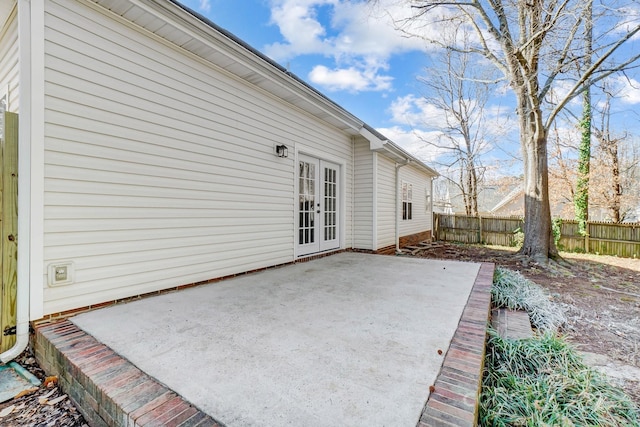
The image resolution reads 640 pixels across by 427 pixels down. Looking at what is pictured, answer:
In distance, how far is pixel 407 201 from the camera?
10.2 meters

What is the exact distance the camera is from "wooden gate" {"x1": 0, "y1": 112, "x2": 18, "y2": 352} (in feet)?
8.09

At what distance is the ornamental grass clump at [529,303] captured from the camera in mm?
3582

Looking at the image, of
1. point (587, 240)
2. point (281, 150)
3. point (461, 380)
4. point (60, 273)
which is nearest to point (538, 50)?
point (281, 150)

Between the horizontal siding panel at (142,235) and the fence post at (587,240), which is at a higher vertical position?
the horizontal siding panel at (142,235)

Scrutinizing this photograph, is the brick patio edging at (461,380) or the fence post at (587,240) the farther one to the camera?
the fence post at (587,240)

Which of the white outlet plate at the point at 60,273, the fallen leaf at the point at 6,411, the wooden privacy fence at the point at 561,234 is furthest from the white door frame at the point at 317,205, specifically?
the wooden privacy fence at the point at 561,234

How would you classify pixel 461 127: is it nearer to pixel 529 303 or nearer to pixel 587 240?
pixel 587 240

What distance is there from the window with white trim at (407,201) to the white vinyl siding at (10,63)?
29.4ft

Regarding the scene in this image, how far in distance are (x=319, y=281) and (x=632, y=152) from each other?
18191mm

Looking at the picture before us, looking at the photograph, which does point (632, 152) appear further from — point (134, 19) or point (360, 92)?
point (134, 19)

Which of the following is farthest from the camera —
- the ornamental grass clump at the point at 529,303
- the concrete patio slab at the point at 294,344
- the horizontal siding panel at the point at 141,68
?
the ornamental grass clump at the point at 529,303

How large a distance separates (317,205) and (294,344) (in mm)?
4263

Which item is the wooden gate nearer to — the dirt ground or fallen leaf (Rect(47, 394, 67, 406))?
fallen leaf (Rect(47, 394, 67, 406))

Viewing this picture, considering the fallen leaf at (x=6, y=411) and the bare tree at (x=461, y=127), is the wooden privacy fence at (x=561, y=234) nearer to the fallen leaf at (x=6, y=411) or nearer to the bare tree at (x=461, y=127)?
the bare tree at (x=461, y=127)
